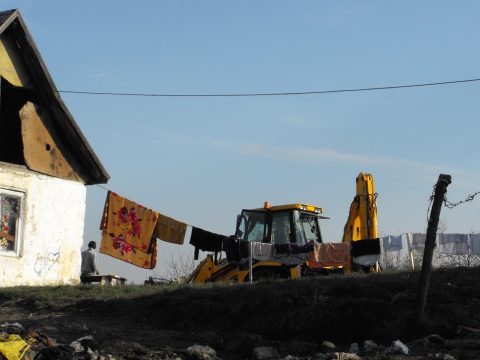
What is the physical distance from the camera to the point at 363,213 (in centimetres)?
2027

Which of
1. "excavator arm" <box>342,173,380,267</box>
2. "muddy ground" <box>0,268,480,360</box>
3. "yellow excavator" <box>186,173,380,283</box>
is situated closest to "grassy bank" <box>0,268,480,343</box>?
"muddy ground" <box>0,268,480,360</box>

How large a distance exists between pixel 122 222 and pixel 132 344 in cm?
958

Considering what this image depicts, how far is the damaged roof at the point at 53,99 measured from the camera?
1761 centimetres

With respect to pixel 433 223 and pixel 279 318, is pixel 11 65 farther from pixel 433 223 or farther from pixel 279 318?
pixel 433 223

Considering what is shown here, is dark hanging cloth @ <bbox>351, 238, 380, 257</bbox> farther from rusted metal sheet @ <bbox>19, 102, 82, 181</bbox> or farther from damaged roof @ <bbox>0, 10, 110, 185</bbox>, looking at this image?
rusted metal sheet @ <bbox>19, 102, 82, 181</bbox>

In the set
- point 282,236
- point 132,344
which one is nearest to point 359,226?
point 282,236

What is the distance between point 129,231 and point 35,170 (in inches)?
138

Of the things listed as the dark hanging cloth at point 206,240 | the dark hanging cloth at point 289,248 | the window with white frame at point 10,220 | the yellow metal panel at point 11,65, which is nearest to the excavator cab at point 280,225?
the dark hanging cloth at point 206,240

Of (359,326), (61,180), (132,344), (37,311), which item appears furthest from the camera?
(61,180)

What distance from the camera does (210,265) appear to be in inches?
768

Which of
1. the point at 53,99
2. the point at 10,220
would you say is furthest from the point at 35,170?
the point at 53,99

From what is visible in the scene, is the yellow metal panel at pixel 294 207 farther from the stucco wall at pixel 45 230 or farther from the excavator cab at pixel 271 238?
the stucco wall at pixel 45 230

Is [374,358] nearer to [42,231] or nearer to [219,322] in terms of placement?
[219,322]

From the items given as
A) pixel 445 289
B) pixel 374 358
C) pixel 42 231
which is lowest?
pixel 374 358
